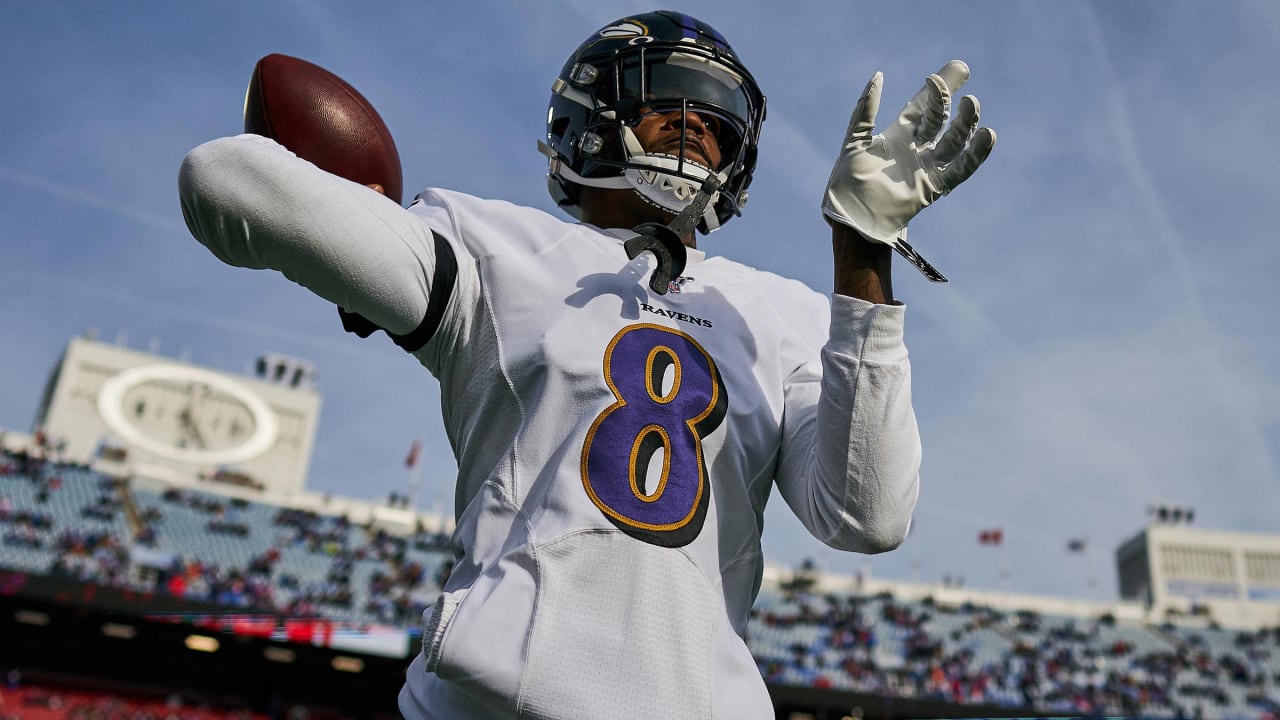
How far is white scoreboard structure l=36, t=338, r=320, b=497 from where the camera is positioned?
38812 mm

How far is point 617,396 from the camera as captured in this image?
1.77 meters

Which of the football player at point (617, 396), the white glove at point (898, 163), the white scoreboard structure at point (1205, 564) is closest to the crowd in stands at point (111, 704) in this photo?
the football player at point (617, 396)

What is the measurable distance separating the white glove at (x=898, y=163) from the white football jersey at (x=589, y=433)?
0.15 metres

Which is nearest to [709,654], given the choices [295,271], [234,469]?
[295,271]

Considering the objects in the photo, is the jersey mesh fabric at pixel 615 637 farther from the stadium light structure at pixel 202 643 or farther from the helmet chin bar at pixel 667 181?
the stadium light structure at pixel 202 643

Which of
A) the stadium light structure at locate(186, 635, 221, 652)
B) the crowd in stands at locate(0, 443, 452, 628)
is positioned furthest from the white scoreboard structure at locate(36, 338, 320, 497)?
the stadium light structure at locate(186, 635, 221, 652)

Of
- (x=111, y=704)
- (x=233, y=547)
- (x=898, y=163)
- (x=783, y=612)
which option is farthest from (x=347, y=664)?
(x=898, y=163)

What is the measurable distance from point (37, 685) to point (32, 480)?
9.02 meters

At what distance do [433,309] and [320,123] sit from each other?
1.67 ft

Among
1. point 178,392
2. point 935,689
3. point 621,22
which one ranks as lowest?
point 935,689

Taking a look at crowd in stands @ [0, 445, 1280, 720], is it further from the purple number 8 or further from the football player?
the purple number 8

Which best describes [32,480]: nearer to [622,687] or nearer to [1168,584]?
[622,687]

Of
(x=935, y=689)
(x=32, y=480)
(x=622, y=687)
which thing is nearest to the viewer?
(x=622, y=687)

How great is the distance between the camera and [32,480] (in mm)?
27281
